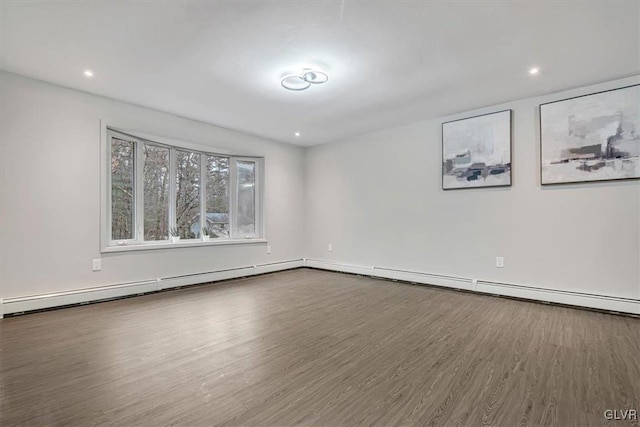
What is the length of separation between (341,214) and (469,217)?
89.7 inches


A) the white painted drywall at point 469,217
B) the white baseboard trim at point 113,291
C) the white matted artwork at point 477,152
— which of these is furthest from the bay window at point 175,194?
the white matted artwork at point 477,152

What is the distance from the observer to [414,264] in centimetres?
488

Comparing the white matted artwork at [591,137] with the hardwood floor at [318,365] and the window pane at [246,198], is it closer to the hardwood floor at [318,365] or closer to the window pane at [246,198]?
the hardwood floor at [318,365]

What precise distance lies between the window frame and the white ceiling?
23.2 inches

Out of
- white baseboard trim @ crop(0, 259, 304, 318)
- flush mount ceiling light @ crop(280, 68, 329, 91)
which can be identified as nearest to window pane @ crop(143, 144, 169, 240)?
white baseboard trim @ crop(0, 259, 304, 318)

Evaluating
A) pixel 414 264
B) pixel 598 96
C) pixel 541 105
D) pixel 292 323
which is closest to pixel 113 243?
pixel 292 323

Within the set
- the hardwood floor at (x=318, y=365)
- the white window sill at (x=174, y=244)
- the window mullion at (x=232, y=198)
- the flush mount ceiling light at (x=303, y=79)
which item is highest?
the flush mount ceiling light at (x=303, y=79)

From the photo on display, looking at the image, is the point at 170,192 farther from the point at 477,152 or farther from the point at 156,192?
the point at 477,152

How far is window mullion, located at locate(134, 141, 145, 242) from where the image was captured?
167 inches

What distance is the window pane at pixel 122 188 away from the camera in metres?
4.05

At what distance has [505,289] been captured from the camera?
13.1ft

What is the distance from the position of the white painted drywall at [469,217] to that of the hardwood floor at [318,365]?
56 centimetres

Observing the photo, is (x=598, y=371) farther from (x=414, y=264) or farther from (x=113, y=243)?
(x=113, y=243)

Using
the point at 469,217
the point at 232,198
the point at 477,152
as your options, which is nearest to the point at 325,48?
the point at 477,152
